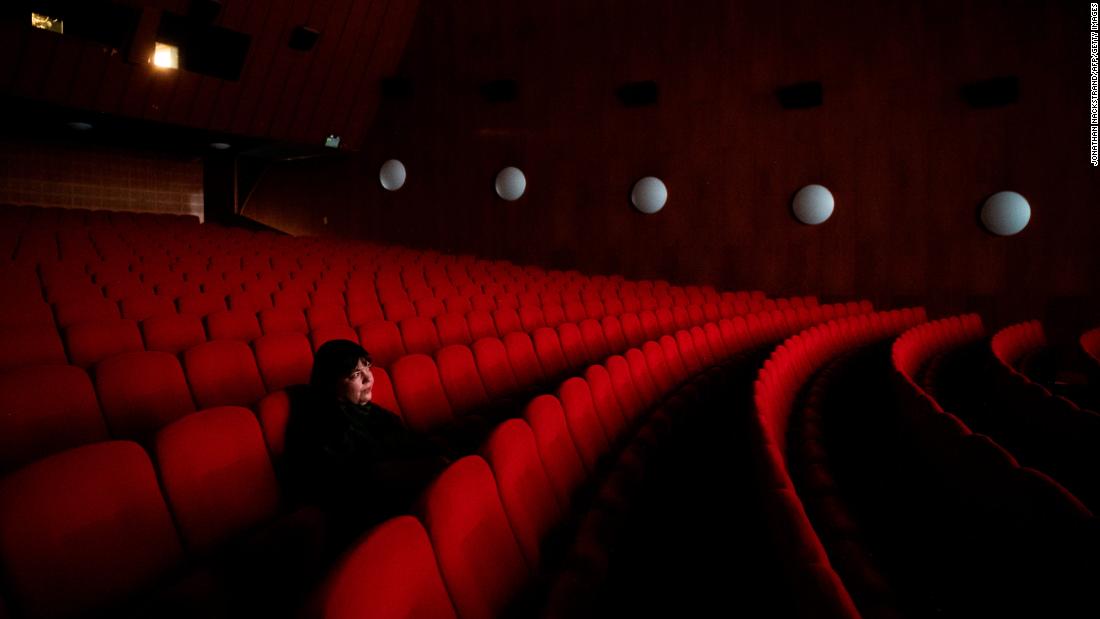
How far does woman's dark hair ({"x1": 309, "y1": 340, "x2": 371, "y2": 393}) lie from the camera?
2.11 ft

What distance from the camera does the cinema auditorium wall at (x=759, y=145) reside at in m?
2.37

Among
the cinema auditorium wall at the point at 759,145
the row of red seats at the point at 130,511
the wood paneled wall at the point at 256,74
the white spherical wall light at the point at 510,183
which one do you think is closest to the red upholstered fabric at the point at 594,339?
the row of red seats at the point at 130,511

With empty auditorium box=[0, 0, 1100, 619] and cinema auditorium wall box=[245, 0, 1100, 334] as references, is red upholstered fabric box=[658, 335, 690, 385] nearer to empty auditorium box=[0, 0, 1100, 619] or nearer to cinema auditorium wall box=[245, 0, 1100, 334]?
empty auditorium box=[0, 0, 1100, 619]

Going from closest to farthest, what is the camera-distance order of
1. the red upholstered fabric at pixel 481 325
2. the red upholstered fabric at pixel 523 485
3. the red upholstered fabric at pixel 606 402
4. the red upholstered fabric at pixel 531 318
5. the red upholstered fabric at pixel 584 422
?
the red upholstered fabric at pixel 523 485 < the red upholstered fabric at pixel 584 422 < the red upholstered fabric at pixel 606 402 < the red upholstered fabric at pixel 481 325 < the red upholstered fabric at pixel 531 318

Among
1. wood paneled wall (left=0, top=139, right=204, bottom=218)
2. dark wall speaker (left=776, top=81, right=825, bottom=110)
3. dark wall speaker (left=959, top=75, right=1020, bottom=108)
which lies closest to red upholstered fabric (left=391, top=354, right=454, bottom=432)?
dark wall speaker (left=776, top=81, right=825, bottom=110)

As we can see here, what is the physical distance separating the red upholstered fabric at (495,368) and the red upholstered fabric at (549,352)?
0.11 m

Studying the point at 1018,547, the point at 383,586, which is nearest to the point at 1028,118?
the point at 1018,547

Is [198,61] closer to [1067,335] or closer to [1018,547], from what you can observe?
[1018,547]

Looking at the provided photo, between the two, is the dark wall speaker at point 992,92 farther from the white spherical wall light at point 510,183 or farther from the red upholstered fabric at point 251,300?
the red upholstered fabric at point 251,300

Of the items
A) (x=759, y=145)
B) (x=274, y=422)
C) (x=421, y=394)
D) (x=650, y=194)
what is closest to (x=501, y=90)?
(x=650, y=194)

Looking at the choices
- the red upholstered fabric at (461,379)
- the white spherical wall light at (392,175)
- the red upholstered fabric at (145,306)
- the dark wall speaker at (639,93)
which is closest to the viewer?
the red upholstered fabric at (461,379)

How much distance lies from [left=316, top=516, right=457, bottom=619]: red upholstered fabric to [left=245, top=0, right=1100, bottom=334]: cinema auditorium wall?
2.60 m

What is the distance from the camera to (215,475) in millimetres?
511

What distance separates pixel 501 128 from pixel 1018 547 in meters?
3.06
